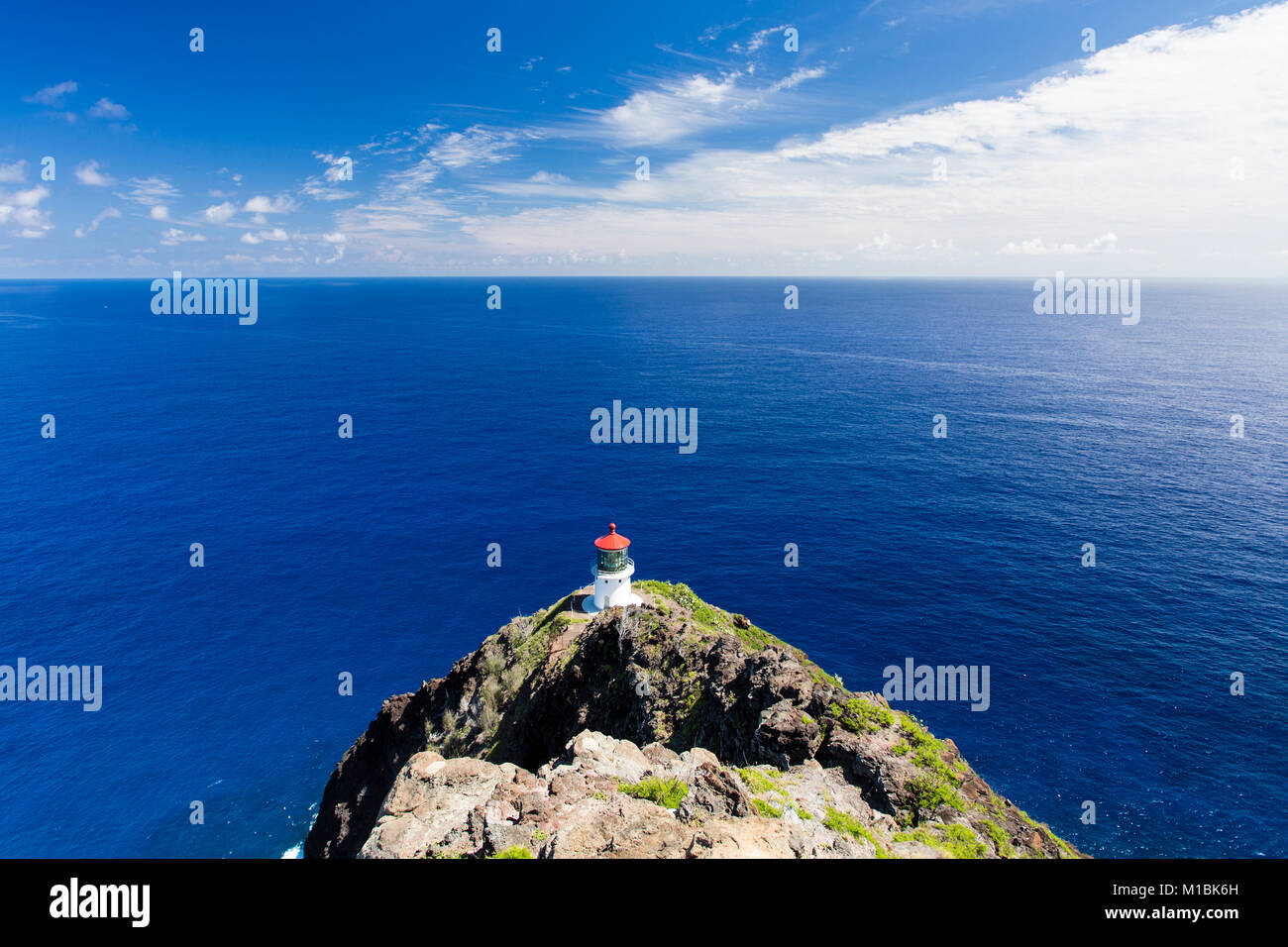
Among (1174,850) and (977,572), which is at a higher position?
(977,572)

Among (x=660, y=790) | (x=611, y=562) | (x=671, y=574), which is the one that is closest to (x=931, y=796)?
(x=660, y=790)

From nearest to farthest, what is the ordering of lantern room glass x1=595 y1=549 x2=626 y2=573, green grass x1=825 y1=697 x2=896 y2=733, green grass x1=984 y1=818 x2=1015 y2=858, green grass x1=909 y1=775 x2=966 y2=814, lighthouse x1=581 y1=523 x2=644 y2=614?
1. green grass x1=984 y1=818 x2=1015 y2=858
2. green grass x1=909 y1=775 x2=966 y2=814
3. green grass x1=825 y1=697 x2=896 y2=733
4. lighthouse x1=581 y1=523 x2=644 y2=614
5. lantern room glass x1=595 y1=549 x2=626 y2=573

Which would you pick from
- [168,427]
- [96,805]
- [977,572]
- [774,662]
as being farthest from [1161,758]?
[168,427]

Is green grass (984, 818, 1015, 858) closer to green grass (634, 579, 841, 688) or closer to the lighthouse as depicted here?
green grass (634, 579, 841, 688)

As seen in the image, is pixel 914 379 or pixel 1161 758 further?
pixel 914 379

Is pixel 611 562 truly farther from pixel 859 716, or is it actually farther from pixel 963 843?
pixel 963 843

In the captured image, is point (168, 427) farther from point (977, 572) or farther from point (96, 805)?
point (977, 572)

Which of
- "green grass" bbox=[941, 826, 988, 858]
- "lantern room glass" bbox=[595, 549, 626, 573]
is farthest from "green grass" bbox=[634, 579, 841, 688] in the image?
"green grass" bbox=[941, 826, 988, 858]
